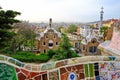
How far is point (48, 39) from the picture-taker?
2656 centimetres

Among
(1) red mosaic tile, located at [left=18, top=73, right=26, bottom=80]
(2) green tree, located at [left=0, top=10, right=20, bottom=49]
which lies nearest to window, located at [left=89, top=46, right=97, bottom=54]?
(2) green tree, located at [left=0, top=10, right=20, bottom=49]

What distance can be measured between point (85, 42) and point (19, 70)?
22.1m

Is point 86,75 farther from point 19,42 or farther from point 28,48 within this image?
point 28,48

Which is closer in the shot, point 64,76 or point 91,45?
point 64,76

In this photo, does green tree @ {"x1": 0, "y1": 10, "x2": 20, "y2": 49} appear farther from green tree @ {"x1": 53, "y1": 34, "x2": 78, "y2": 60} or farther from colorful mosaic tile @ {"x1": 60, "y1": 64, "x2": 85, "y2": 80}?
colorful mosaic tile @ {"x1": 60, "y1": 64, "x2": 85, "y2": 80}

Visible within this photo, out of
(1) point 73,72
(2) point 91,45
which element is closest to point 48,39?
(2) point 91,45

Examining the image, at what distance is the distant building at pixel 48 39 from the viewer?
86.3 ft

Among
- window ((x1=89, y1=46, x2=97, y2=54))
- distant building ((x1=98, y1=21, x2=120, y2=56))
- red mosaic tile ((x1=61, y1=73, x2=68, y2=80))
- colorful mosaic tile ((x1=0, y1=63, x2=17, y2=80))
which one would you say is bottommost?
window ((x1=89, y1=46, x2=97, y2=54))

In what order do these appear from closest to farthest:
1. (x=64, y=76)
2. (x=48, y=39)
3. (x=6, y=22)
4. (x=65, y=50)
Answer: (x=64, y=76), (x=6, y=22), (x=65, y=50), (x=48, y=39)

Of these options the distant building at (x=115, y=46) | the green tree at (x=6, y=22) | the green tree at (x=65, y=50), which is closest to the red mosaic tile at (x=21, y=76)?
the distant building at (x=115, y=46)

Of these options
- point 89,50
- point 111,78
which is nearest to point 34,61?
point 89,50

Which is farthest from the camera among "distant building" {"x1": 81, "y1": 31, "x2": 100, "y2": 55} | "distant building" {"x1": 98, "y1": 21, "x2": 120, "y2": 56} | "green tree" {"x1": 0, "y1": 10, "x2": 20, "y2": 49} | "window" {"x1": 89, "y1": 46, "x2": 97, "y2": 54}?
"window" {"x1": 89, "y1": 46, "x2": 97, "y2": 54}

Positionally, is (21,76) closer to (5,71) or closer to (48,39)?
(5,71)

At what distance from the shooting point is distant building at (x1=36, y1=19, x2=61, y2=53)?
26.3m
